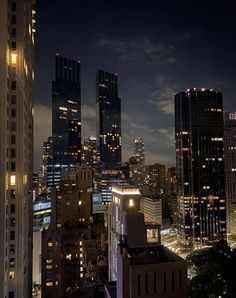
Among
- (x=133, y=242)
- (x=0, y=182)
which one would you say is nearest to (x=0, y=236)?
(x=0, y=182)

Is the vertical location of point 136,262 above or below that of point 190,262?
above

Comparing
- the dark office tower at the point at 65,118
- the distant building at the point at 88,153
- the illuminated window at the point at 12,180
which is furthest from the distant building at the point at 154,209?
the illuminated window at the point at 12,180

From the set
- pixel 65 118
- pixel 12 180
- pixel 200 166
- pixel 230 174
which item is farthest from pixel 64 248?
pixel 65 118

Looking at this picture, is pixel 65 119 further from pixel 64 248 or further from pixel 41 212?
pixel 64 248

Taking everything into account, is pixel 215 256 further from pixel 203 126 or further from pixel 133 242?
pixel 203 126

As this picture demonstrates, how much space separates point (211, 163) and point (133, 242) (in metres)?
77.8

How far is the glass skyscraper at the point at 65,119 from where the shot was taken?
179 m

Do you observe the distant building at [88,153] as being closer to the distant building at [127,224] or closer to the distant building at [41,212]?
the distant building at [41,212]

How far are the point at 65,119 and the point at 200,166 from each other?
103061 mm

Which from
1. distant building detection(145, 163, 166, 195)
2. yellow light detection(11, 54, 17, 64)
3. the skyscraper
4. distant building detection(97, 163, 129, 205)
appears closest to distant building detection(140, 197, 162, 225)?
distant building detection(97, 163, 129, 205)

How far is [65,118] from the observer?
7200 inches

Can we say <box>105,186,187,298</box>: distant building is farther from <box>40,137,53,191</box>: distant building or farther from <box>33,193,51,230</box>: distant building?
<box>40,137,53,191</box>: distant building

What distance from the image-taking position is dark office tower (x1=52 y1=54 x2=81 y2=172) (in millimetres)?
179500

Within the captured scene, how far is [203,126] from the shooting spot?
110750 mm
